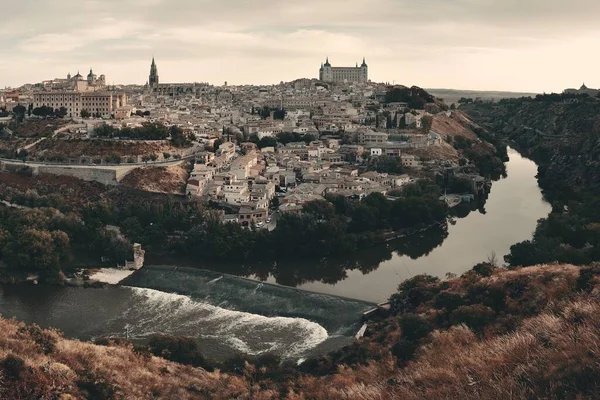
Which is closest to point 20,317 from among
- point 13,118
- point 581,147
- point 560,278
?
point 560,278

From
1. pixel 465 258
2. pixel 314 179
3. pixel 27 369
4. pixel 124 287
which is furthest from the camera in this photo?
pixel 314 179

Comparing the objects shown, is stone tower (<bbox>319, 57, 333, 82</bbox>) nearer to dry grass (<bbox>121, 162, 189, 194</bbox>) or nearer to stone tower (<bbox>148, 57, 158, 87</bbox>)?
stone tower (<bbox>148, 57, 158, 87</bbox>)

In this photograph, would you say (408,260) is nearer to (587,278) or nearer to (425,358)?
(587,278)

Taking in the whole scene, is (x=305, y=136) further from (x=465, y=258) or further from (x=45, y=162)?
(x=465, y=258)

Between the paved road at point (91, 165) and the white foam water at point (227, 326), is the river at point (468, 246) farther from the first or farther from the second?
the paved road at point (91, 165)

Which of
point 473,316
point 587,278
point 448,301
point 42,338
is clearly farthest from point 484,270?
point 42,338

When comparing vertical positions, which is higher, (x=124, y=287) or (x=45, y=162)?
(x=45, y=162)
